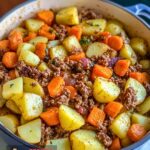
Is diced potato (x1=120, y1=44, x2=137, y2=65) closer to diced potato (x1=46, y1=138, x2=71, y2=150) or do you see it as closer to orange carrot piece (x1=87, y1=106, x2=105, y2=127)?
orange carrot piece (x1=87, y1=106, x2=105, y2=127)

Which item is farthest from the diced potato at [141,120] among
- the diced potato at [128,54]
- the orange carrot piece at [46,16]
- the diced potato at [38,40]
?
the orange carrot piece at [46,16]

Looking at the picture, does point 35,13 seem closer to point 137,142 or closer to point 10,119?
point 10,119

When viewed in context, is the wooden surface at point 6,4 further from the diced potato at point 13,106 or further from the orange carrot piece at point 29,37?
the diced potato at point 13,106

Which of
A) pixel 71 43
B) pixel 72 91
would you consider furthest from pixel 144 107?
pixel 71 43

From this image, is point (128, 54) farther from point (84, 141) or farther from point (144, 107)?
point (84, 141)

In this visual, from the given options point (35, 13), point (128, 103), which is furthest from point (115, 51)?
point (35, 13)

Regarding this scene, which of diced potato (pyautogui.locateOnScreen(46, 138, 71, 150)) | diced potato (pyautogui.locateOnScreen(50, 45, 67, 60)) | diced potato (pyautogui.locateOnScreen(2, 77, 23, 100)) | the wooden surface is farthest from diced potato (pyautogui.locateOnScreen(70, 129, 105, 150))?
the wooden surface
